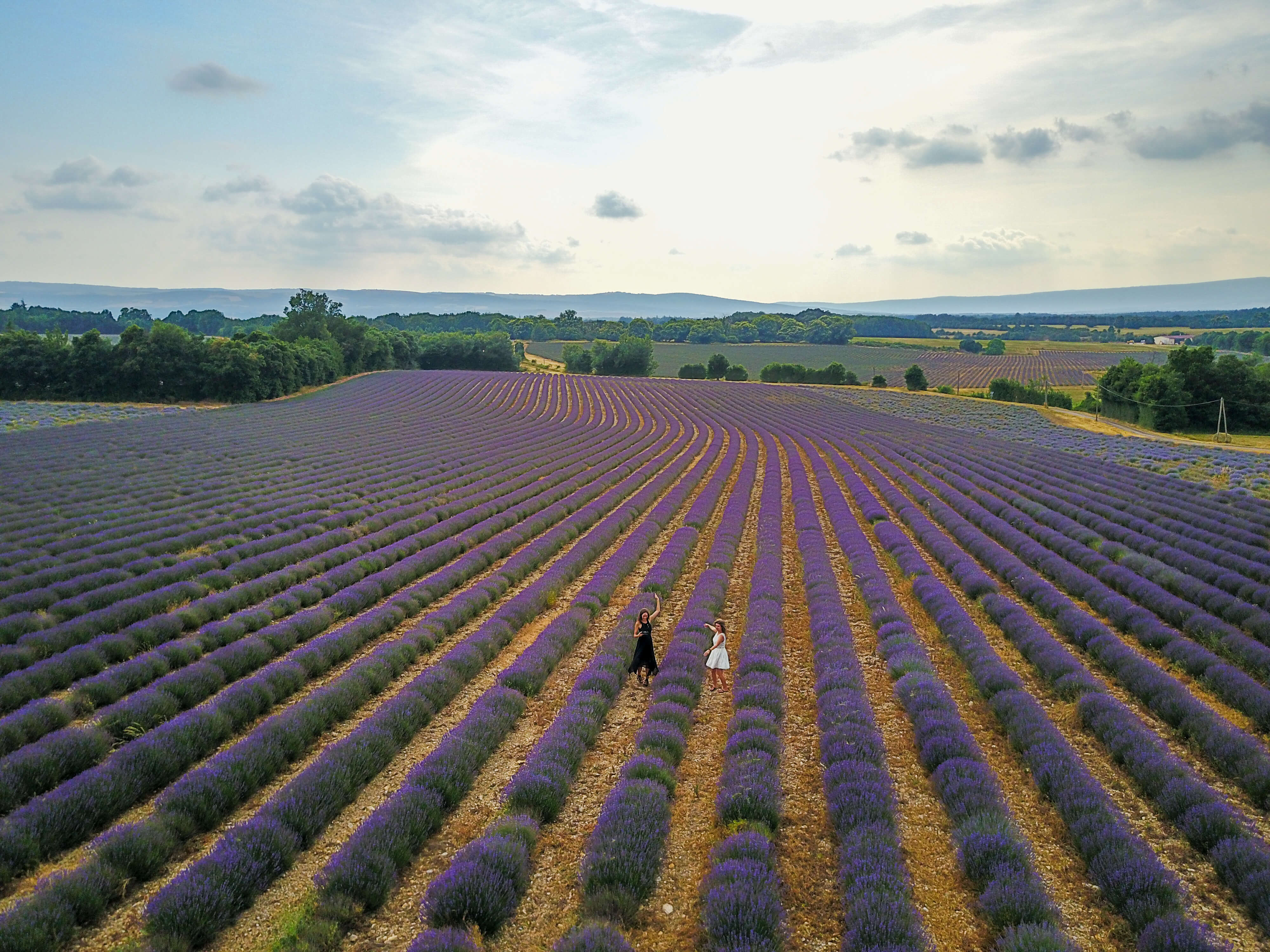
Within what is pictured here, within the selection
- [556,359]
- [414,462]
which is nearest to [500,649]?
[414,462]

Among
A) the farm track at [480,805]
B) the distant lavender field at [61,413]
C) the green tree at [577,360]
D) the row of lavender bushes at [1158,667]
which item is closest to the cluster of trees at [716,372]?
the green tree at [577,360]

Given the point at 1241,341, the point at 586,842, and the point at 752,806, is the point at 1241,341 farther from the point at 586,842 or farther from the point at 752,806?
the point at 586,842

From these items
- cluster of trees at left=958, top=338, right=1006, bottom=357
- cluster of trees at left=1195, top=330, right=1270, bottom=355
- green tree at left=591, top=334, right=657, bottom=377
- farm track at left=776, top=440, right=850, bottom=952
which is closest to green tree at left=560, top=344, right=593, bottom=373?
green tree at left=591, top=334, right=657, bottom=377

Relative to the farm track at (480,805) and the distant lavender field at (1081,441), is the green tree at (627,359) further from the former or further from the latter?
the farm track at (480,805)

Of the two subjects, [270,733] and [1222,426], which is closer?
[270,733]

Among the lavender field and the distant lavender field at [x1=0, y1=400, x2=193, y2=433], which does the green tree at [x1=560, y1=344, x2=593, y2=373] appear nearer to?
the distant lavender field at [x1=0, y1=400, x2=193, y2=433]

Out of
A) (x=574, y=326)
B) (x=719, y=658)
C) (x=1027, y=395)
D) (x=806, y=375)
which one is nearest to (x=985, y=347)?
(x=806, y=375)
